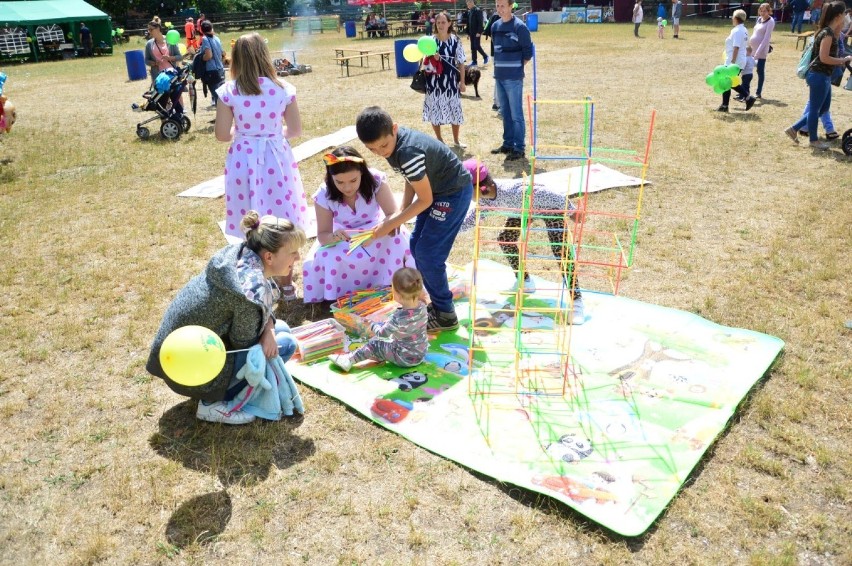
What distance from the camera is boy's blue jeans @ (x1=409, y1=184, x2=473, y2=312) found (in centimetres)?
411

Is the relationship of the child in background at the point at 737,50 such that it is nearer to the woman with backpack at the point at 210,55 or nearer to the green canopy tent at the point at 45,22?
the woman with backpack at the point at 210,55

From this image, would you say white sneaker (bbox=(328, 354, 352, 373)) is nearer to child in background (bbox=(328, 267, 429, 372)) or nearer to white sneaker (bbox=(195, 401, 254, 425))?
child in background (bbox=(328, 267, 429, 372))

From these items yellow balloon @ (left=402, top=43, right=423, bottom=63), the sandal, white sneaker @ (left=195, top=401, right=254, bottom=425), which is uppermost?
yellow balloon @ (left=402, top=43, right=423, bottom=63)

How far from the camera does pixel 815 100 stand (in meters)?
8.17

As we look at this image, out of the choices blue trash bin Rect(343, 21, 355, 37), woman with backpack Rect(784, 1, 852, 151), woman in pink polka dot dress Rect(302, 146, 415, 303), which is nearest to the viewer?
woman in pink polka dot dress Rect(302, 146, 415, 303)

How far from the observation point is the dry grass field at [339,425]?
2.73m

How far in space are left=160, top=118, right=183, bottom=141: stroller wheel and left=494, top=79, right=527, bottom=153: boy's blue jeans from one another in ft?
17.9

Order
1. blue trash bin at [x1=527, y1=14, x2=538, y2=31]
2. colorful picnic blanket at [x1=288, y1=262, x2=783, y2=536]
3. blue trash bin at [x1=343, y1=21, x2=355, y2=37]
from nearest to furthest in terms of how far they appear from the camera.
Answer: colorful picnic blanket at [x1=288, y1=262, x2=783, y2=536] < blue trash bin at [x1=527, y1=14, x2=538, y2=31] < blue trash bin at [x1=343, y1=21, x2=355, y2=37]

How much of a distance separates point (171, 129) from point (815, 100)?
9.50 metres

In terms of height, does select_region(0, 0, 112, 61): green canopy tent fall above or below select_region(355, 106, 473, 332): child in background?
above

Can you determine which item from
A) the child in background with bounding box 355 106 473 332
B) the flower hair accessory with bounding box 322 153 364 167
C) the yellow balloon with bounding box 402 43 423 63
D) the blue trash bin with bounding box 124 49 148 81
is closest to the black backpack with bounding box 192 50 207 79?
the yellow balloon with bounding box 402 43 423 63

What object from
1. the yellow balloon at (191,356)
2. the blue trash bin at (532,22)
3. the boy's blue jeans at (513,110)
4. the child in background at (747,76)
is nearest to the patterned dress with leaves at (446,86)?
the boy's blue jeans at (513,110)

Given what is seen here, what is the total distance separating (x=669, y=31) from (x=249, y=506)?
94.3ft

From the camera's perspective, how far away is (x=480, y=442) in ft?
10.8
